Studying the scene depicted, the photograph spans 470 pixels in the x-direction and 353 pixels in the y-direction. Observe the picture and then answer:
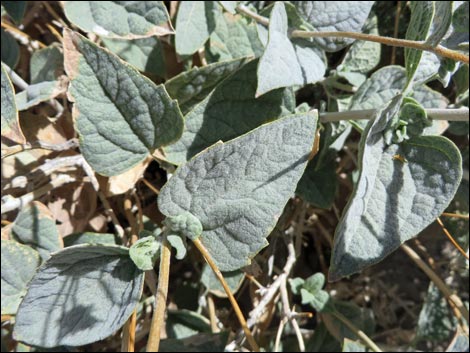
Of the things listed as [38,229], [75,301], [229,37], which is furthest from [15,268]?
[229,37]

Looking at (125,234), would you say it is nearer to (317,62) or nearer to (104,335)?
(104,335)

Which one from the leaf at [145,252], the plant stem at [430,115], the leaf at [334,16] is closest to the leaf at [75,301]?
the leaf at [145,252]

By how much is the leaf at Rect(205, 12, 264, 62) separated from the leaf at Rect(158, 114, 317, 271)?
0.42m

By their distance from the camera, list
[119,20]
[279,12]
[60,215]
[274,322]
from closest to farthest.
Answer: [279,12]
[119,20]
[60,215]
[274,322]

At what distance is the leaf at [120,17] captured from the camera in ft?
3.52

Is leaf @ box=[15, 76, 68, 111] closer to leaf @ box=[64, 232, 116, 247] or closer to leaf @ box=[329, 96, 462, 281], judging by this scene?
leaf @ box=[64, 232, 116, 247]

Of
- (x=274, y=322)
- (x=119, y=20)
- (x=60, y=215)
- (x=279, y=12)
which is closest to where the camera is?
(x=279, y=12)

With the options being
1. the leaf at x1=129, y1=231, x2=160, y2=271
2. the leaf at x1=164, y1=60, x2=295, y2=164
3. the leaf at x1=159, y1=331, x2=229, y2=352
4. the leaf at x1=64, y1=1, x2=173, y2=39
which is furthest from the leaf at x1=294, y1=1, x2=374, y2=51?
the leaf at x1=159, y1=331, x2=229, y2=352

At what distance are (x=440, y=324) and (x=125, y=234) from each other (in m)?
0.75

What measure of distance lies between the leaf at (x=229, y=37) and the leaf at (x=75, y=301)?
1.67 feet

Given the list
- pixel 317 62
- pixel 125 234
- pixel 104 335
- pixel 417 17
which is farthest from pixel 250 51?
pixel 104 335

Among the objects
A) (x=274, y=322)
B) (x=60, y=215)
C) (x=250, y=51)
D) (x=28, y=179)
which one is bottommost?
(x=274, y=322)

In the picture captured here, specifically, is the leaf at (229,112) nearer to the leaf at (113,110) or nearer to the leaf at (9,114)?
the leaf at (113,110)

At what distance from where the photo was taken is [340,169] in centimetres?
130
